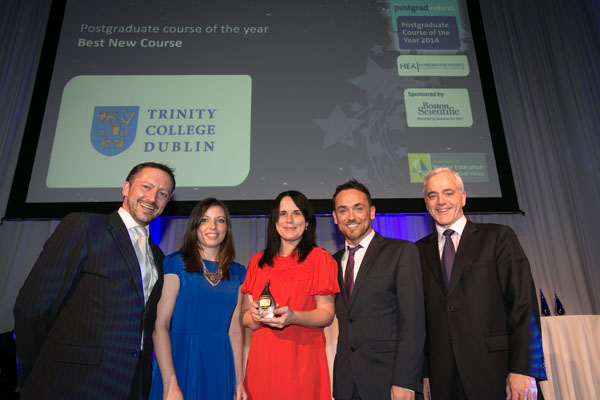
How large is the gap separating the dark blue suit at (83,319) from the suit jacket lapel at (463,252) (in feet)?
5.07

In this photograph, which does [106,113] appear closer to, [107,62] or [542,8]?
[107,62]

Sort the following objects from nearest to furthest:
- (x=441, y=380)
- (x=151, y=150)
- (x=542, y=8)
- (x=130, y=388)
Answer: (x=130, y=388)
(x=441, y=380)
(x=151, y=150)
(x=542, y=8)

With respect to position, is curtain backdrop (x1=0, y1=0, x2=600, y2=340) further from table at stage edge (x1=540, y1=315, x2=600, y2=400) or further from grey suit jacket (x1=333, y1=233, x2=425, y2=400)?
grey suit jacket (x1=333, y1=233, x2=425, y2=400)

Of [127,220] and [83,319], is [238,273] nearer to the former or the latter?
[127,220]

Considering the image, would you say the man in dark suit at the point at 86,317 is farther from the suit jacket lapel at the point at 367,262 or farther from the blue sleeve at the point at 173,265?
the suit jacket lapel at the point at 367,262

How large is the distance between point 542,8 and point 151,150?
5081mm

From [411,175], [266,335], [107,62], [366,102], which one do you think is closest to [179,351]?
[266,335]

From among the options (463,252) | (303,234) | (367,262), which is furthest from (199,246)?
(463,252)

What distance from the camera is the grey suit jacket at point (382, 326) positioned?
5.33ft

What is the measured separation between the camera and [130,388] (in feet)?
4.97

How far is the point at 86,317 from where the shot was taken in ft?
4.89

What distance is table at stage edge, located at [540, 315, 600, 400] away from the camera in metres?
Answer: 2.77

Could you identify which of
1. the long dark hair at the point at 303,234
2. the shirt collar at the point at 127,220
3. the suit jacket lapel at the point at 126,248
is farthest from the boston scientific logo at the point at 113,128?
the long dark hair at the point at 303,234

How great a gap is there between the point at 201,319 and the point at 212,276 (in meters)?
0.23
